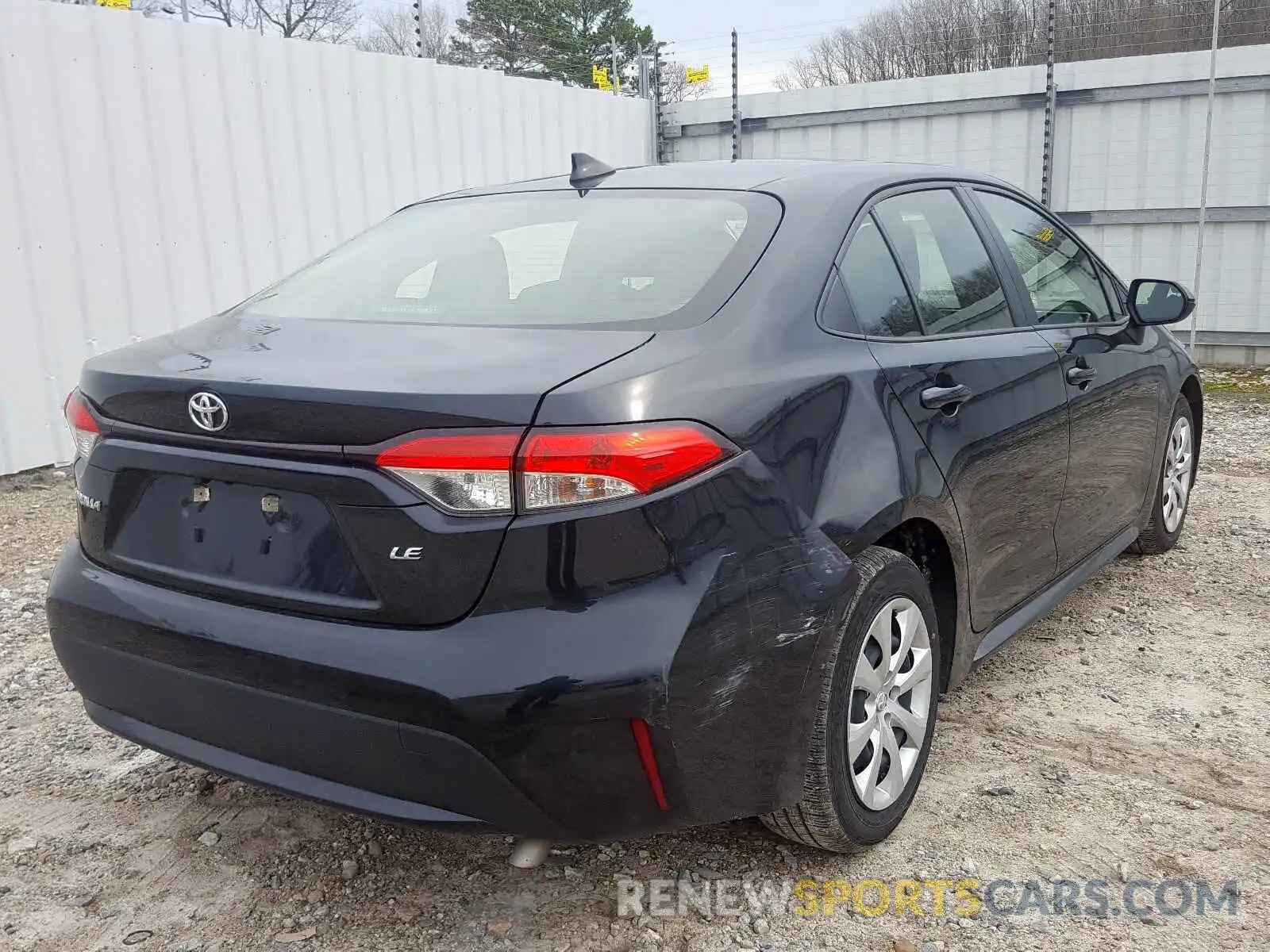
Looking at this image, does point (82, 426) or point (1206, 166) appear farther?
point (1206, 166)

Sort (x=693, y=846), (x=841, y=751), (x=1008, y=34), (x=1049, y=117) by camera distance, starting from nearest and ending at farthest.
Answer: (x=841, y=751)
(x=693, y=846)
(x=1049, y=117)
(x=1008, y=34)

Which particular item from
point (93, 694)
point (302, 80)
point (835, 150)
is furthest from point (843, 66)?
point (93, 694)

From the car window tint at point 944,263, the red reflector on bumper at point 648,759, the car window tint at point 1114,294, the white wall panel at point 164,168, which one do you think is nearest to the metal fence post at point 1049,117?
the white wall panel at point 164,168

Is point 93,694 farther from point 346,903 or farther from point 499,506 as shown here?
point 499,506

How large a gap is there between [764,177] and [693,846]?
1.64 metres

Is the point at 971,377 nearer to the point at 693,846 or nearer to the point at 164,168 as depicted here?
the point at 693,846

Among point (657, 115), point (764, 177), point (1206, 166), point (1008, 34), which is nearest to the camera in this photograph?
point (764, 177)

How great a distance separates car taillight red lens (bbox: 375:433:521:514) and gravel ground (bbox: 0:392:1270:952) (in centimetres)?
98

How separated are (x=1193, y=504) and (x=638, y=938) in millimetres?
4332

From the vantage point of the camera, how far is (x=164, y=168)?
6.56 m

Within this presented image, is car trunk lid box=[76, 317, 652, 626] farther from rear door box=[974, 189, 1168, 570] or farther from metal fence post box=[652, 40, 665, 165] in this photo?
metal fence post box=[652, 40, 665, 165]

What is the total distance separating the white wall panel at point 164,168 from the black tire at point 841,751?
532 cm

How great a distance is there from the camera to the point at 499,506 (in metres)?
1.85

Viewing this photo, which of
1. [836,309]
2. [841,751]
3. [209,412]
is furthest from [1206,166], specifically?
[209,412]
